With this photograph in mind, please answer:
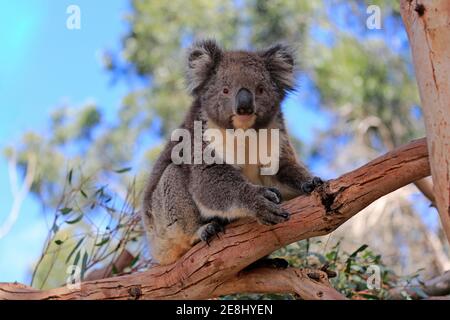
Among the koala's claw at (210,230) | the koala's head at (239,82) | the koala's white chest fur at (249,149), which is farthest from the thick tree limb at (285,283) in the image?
the koala's head at (239,82)

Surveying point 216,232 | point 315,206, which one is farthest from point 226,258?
point 315,206

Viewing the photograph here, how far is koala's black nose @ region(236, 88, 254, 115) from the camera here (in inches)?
184

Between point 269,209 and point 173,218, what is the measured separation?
1022mm

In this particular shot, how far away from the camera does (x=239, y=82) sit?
4902 millimetres

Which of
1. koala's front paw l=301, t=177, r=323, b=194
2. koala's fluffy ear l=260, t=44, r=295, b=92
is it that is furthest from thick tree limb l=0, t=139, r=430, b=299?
koala's fluffy ear l=260, t=44, r=295, b=92

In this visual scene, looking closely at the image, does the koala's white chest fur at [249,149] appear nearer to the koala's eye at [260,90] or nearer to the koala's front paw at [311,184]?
the koala's eye at [260,90]

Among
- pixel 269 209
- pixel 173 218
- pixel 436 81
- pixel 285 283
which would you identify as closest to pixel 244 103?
pixel 269 209

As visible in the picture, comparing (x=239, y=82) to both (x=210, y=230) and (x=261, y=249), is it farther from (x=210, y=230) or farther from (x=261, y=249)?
(x=261, y=249)

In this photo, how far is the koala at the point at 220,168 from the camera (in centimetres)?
460

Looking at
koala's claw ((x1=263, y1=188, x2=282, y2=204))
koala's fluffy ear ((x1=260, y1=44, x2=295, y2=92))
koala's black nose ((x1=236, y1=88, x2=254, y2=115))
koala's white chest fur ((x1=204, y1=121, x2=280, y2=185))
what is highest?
koala's fluffy ear ((x1=260, y1=44, x2=295, y2=92))

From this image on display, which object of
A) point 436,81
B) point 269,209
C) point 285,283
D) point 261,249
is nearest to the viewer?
point 436,81

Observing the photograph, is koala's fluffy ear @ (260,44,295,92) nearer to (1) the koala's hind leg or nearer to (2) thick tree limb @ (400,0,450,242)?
(1) the koala's hind leg

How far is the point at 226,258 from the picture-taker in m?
4.48

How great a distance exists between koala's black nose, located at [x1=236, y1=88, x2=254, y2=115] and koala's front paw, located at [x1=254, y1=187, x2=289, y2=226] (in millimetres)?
669
